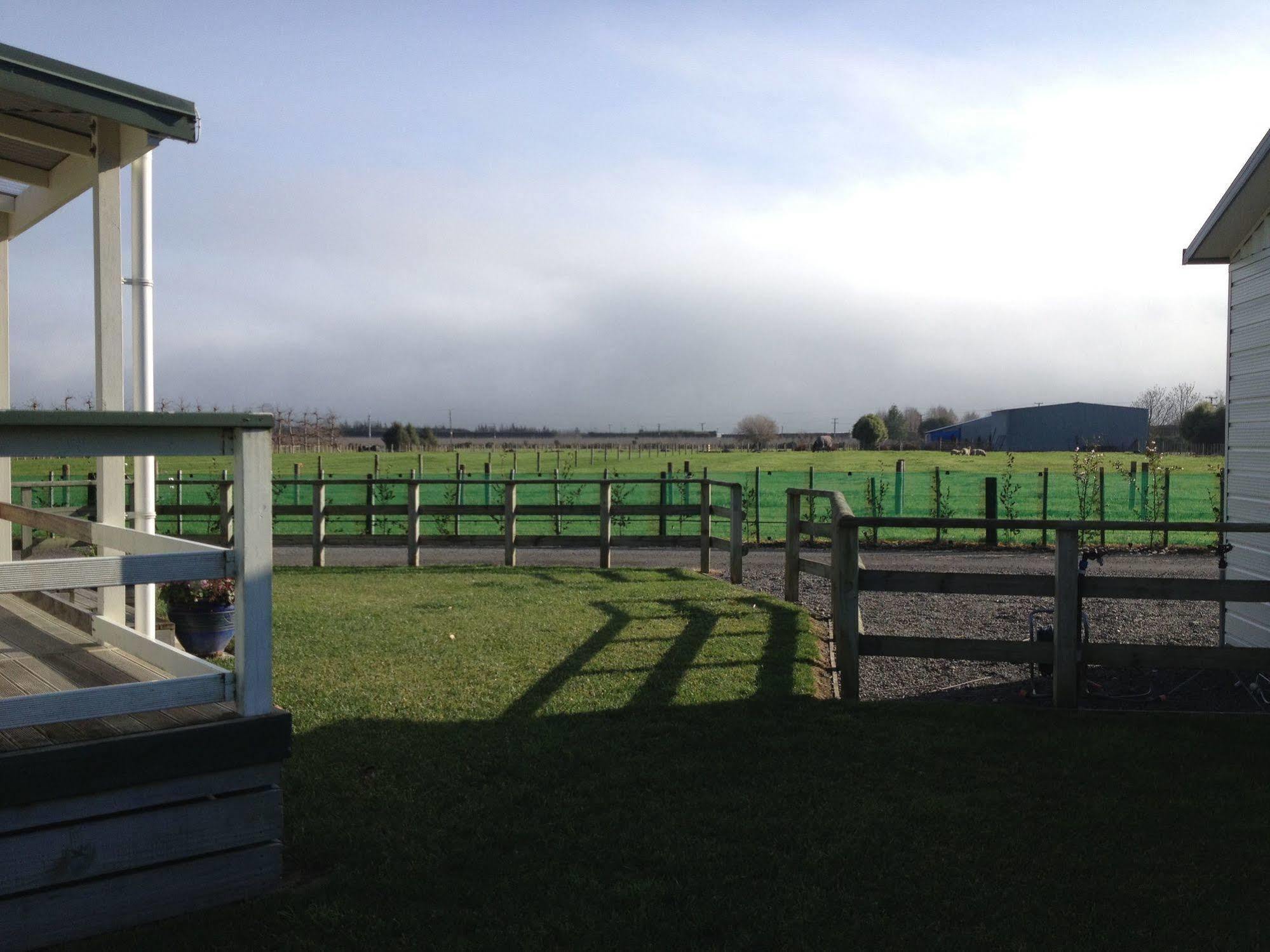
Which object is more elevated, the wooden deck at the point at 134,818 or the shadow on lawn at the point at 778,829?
the wooden deck at the point at 134,818

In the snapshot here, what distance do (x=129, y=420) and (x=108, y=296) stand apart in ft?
8.24

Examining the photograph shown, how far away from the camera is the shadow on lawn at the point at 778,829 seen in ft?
10.5

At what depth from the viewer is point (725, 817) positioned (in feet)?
13.3

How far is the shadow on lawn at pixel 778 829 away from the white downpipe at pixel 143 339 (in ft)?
5.61

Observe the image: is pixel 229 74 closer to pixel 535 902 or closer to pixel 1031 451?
pixel 535 902

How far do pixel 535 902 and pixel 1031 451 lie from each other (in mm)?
72910

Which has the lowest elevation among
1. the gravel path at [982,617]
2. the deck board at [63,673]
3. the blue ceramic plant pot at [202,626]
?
the gravel path at [982,617]

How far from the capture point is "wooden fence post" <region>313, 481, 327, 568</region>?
13750 mm

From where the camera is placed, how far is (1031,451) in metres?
70.2

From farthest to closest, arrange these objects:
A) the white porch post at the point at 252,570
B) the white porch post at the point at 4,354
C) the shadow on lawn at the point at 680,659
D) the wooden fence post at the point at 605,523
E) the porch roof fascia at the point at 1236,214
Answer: the wooden fence post at the point at 605,523
the porch roof fascia at the point at 1236,214
the white porch post at the point at 4,354
the shadow on lawn at the point at 680,659
the white porch post at the point at 252,570

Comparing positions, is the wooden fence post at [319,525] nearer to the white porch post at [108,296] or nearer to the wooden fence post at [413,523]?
the wooden fence post at [413,523]

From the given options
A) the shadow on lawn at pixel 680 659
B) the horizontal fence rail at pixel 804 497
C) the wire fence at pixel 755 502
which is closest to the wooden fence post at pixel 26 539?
the horizontal fence rail at pixel 804 497

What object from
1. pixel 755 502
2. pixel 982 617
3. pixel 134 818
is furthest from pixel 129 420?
pixel 755 502

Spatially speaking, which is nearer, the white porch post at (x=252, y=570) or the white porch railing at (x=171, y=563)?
the white porch railing at (x=171, y=563)
